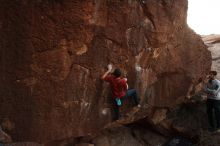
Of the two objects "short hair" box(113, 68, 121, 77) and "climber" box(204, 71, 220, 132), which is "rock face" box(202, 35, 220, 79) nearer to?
"climber" box(204, 71, 220, 132)

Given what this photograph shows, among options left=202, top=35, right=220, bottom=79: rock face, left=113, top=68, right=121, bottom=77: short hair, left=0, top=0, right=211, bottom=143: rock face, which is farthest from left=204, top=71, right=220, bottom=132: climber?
left=202, top=35, right=220, bottom=79: rock face

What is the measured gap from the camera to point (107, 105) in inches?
410

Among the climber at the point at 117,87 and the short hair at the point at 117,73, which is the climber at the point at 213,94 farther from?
the short hair at the point at 117,73

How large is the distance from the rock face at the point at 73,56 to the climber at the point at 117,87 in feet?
0.65

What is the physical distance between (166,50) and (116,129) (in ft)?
9.81

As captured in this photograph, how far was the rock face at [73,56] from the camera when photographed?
9094 millimetres

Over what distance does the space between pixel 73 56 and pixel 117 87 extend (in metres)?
1.36

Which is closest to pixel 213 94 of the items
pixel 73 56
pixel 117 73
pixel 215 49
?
pixel 117 73

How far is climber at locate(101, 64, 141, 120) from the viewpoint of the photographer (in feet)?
32.0

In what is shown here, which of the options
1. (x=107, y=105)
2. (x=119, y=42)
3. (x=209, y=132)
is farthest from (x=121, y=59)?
(x=209, y=132)

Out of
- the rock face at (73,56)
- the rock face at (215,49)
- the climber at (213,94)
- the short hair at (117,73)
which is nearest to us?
the rock face at (73,56)

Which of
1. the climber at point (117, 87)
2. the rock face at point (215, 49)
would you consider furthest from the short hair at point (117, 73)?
the rock face at point (215, 49)

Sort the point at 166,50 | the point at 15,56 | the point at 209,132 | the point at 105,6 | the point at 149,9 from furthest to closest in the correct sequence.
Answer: the point at 209,132
the point at 166,50
the point at 149,9
the point at 105,6
the point at 15,56

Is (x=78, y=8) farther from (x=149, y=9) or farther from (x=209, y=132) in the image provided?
(x=209, y=132)
